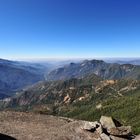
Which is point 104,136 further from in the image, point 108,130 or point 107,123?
point 107,123

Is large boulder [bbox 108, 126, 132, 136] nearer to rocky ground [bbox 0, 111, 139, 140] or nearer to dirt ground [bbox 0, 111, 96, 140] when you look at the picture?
rocky ground [bbox 0, 111, 139, 140]

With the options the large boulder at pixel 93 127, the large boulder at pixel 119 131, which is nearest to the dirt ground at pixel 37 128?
the large boulder at pixel 93 127

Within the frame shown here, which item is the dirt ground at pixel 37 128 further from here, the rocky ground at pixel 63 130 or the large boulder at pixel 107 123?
the large boulder at pixel 107 123

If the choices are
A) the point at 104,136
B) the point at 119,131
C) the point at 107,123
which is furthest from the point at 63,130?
the point at 119,131

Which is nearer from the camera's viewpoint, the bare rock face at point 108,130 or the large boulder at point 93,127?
the bare rock face at point 108,130

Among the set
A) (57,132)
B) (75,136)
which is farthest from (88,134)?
(57,132)

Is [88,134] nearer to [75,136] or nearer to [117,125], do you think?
[75,136]

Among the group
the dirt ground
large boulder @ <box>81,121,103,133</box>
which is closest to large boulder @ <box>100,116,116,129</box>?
large boulder @ <box>81,121,103,133</box>
